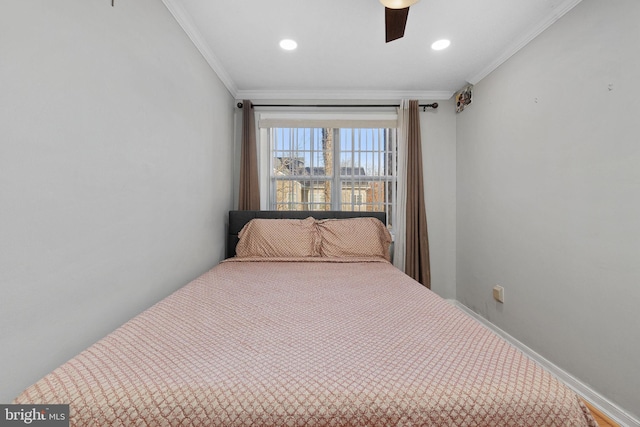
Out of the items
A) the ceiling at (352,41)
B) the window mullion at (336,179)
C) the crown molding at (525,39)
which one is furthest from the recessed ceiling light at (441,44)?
the window mullion at (336,179)

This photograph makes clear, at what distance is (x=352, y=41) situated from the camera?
214 centimetres

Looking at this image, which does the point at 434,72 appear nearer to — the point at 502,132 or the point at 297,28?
the point at 502,132

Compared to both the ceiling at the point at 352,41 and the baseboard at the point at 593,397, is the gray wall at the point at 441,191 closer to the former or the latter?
the ceiling at the point at 352,41

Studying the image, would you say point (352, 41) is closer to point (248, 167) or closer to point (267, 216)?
point (248, 167)

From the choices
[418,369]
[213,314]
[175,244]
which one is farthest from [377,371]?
[175,244]

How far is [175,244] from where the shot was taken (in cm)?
183

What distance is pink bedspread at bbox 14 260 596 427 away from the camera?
69 cm

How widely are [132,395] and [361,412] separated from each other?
588 millimetres

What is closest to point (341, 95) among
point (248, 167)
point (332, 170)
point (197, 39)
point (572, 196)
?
point (332, 170)

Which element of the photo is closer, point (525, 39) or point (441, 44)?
point (525, 39)

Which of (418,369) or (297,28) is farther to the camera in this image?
(297,28)

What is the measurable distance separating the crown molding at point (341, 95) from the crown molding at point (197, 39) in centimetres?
31

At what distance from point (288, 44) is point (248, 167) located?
1.30 metres

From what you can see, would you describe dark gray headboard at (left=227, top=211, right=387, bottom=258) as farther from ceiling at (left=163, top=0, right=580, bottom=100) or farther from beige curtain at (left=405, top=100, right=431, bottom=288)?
ceiling at (left=163, top=0, right=580, bottom=100)
